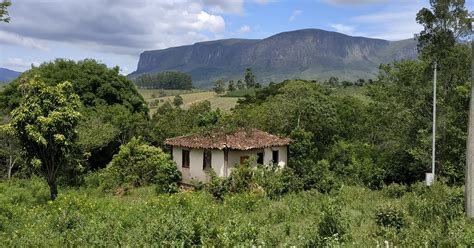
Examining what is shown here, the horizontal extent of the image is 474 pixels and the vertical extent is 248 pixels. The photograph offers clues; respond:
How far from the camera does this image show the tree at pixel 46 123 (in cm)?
1848

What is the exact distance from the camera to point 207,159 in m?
25.5

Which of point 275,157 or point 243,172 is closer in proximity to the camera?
point 243,172

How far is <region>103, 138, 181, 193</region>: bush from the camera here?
2555cm

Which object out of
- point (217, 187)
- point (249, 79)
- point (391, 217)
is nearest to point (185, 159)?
point (217, 187)

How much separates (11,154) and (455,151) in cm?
2748

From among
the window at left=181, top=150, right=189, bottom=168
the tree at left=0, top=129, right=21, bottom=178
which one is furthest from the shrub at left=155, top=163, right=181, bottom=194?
the tree at left=0, top=129, right=21, bottom=178

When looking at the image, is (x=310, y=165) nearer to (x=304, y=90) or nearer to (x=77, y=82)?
(x=304, y=90)

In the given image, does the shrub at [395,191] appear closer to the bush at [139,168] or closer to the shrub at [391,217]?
the shrub at [391,217]

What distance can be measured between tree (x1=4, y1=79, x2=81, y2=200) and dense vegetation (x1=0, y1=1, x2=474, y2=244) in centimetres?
6

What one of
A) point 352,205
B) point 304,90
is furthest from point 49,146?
point 304,90

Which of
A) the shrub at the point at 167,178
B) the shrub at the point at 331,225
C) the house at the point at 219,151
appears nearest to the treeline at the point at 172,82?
the house at the point at 219,151

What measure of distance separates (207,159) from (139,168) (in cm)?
454

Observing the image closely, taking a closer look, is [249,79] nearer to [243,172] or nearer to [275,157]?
[275,157]

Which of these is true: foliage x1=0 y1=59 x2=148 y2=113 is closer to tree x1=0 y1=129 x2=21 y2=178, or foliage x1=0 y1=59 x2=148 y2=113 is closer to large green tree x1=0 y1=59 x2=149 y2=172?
large green tree x1=0 y1=59 x2=149 y2=172
